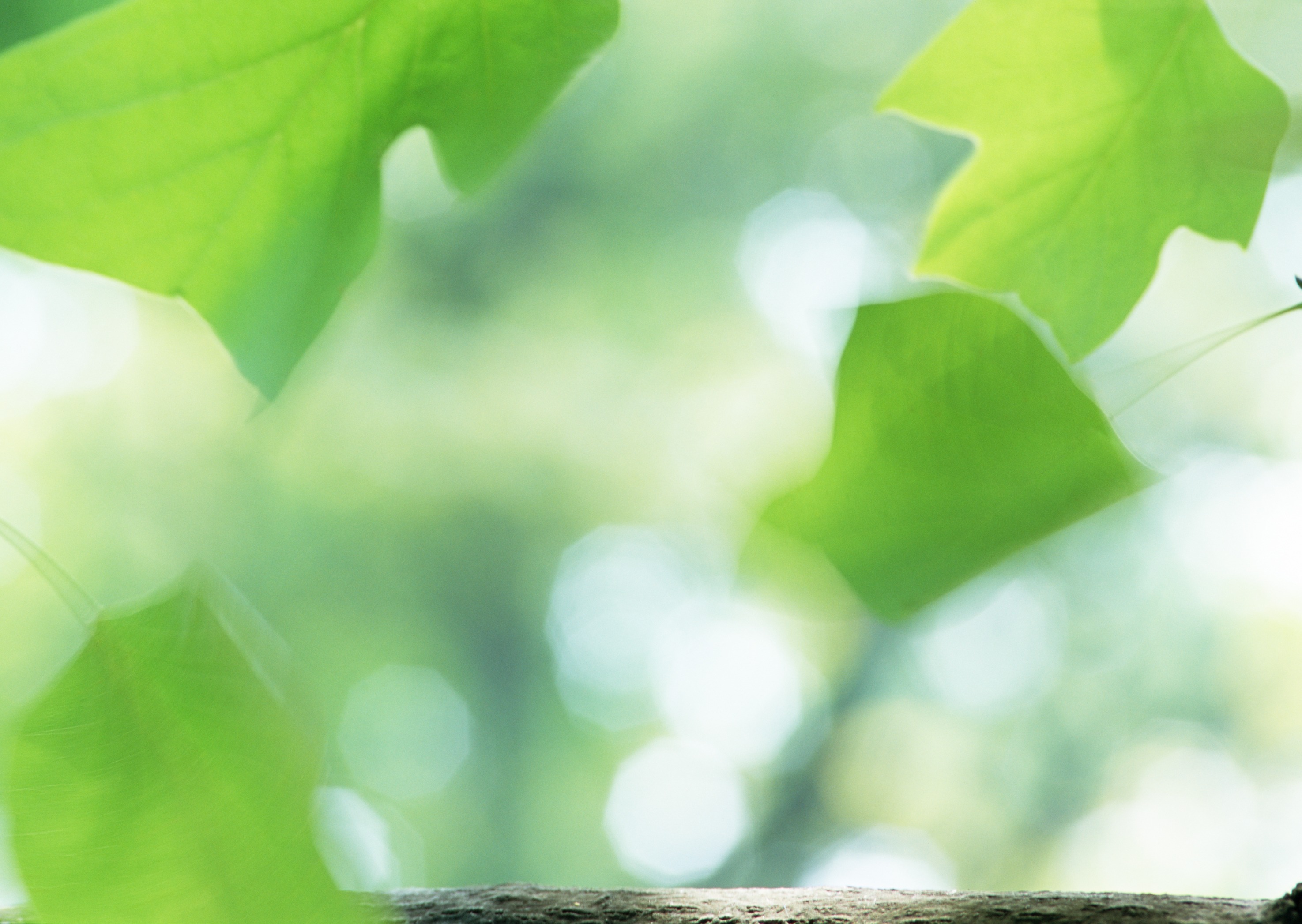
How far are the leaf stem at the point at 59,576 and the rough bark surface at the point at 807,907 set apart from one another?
8 cm

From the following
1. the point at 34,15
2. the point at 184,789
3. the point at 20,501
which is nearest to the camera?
the point at 184,789

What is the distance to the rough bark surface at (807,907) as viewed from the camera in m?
0.22

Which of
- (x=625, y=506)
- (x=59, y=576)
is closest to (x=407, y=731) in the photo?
(x=625, y=506)

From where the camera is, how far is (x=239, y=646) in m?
0.17

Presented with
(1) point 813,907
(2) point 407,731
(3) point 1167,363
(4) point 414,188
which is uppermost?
(4) point 414,188

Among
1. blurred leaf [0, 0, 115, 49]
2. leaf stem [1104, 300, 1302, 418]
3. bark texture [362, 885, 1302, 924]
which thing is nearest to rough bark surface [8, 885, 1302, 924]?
bark texture [362, 885, 1302, 924]

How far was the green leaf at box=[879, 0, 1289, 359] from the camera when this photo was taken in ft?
0.72

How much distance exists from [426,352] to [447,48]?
254cm

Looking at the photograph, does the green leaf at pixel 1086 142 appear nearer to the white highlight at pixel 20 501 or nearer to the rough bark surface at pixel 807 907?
the rough bark surface at pixel 807 907

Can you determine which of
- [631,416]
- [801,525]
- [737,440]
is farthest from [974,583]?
[631,416]

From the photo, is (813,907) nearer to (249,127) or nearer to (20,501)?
(249,127)

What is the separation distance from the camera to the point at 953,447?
20 centimetres

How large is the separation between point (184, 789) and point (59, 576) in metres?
0.08

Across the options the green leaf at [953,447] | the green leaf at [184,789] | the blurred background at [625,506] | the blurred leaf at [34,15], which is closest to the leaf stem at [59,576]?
the green leaf at [184,789]
